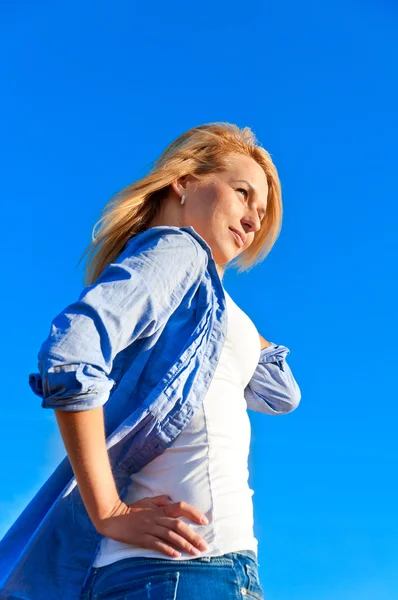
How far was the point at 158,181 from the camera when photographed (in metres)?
3.38

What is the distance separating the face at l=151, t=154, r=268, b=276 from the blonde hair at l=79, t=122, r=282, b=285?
0.06 meters

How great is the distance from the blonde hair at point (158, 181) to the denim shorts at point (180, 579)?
4.66ft

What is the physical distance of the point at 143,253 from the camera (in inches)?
101

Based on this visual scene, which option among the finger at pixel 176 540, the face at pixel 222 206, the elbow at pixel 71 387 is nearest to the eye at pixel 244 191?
the face at pixel 222 206

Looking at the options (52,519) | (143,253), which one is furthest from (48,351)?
(52,519)

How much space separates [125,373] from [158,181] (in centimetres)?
106

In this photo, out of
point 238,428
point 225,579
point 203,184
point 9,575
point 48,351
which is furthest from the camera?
point 203,184

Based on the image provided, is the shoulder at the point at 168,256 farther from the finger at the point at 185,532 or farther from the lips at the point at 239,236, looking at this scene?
the finger at the point at 185,532

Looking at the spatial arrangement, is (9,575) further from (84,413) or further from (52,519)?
(84,413)

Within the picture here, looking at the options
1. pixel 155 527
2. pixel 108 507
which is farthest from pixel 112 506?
pixel 155 527

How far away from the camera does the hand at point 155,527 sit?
7.60 feet

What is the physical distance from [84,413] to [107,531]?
42cm

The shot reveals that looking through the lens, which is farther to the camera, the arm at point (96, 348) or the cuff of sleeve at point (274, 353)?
the cuff of sleeve at point (274, 353)

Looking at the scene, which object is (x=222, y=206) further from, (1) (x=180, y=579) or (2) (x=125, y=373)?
(1) (x=180, y=579)
